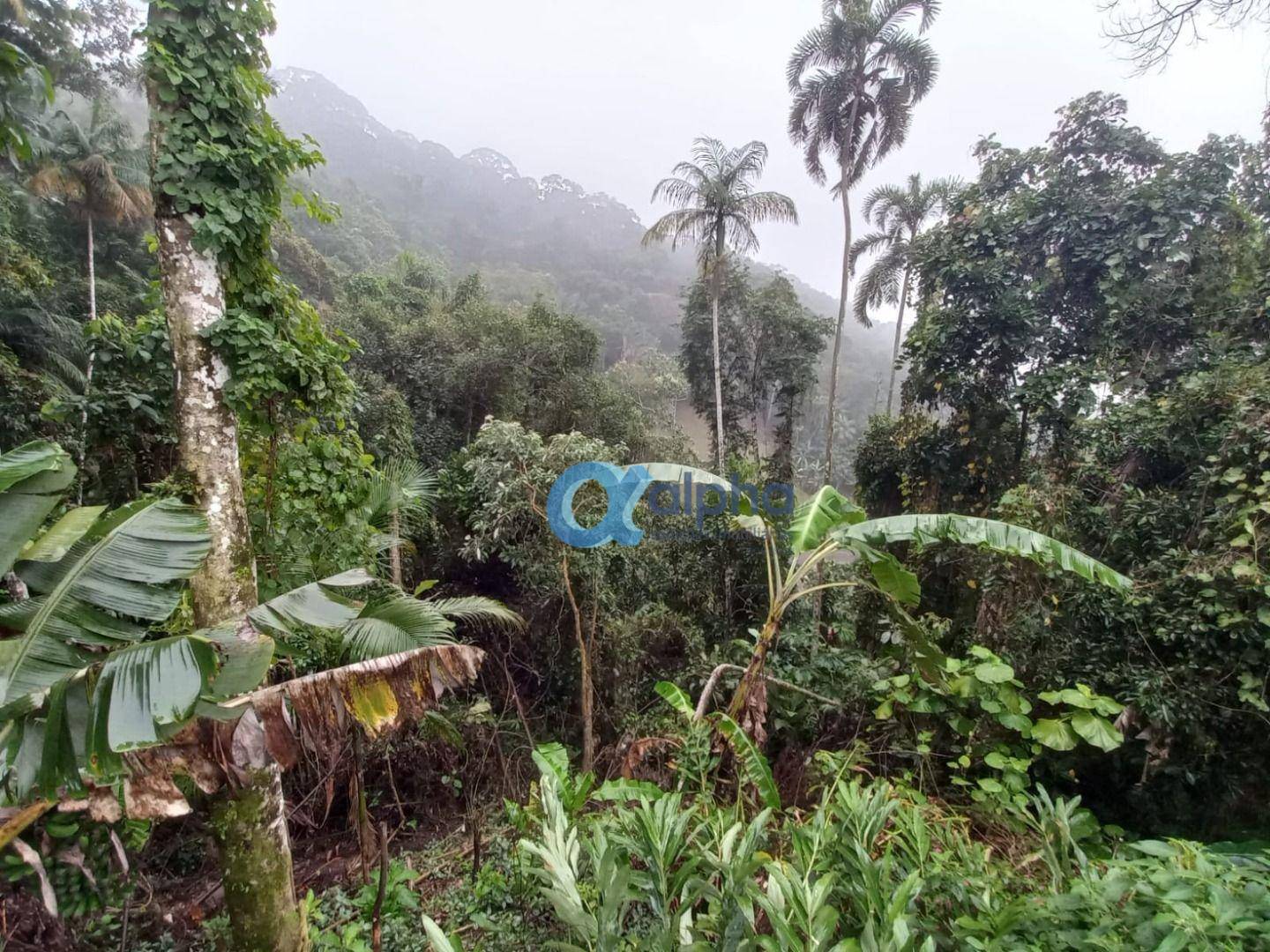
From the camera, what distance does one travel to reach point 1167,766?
3500 millimetres

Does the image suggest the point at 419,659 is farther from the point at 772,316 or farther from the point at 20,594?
the point at 772,316

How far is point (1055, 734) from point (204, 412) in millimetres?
5599

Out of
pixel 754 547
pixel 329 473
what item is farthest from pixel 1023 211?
pixel 329 473

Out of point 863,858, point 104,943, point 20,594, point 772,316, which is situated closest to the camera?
point 863,858

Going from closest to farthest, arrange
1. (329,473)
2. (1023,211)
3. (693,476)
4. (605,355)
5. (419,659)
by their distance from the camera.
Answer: (419,659) → (329,473) → (693,476) → (1023,211) → (605,355)

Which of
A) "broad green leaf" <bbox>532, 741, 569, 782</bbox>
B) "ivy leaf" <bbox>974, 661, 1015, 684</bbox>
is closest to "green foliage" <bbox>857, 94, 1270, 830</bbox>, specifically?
"ivy leaf" <bbox>974, 661, 1015, 684</bbox>

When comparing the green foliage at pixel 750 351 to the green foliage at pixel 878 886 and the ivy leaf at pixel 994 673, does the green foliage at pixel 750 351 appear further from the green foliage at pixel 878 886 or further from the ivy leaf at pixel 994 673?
the green foliage at pixel 878 886

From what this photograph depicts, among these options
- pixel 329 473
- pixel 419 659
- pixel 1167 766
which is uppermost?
pixel 329 473

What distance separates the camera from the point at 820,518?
3820 millimetres

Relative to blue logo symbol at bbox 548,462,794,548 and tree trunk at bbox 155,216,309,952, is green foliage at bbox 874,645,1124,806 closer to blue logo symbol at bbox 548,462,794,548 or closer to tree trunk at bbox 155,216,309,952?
blue logo symbol at bbox 548,462,794,548

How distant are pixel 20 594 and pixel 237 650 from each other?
1355mm

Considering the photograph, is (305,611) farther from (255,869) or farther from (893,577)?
(893,577)

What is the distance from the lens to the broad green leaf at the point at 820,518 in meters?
3.70

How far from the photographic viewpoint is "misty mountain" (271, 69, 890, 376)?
39.2 m
